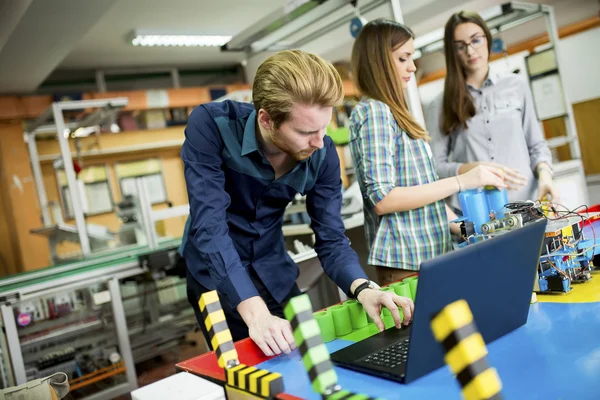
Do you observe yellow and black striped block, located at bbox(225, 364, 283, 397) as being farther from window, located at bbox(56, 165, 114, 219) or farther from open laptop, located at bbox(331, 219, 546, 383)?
window, located at bbox(56, 165, 114, 219)

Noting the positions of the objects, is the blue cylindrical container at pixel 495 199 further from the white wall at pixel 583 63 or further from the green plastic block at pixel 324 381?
the white wall at pixel 583 63

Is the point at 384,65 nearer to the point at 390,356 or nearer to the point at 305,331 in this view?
the point at 390,356

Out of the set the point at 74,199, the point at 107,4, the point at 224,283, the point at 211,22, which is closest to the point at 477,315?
the point at 224,283

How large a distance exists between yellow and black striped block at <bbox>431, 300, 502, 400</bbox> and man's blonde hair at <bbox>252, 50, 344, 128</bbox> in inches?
27.6

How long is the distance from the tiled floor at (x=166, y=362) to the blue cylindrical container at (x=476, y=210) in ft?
9.87

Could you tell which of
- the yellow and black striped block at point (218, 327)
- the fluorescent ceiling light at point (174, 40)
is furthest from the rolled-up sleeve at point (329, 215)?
the fluorescent ceiling light at point (174, 40)

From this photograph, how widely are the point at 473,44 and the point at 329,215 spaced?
0.97 metres

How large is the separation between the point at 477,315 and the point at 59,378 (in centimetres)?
118

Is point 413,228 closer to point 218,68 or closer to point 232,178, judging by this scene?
point 232,178

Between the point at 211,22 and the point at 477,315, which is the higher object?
the point at 211,22

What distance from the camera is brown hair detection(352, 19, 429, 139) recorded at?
1.57m

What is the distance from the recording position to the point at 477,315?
2.69 ft

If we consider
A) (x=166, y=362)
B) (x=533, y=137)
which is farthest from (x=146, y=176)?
(x=533, y=137)

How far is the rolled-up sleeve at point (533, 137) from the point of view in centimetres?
196
